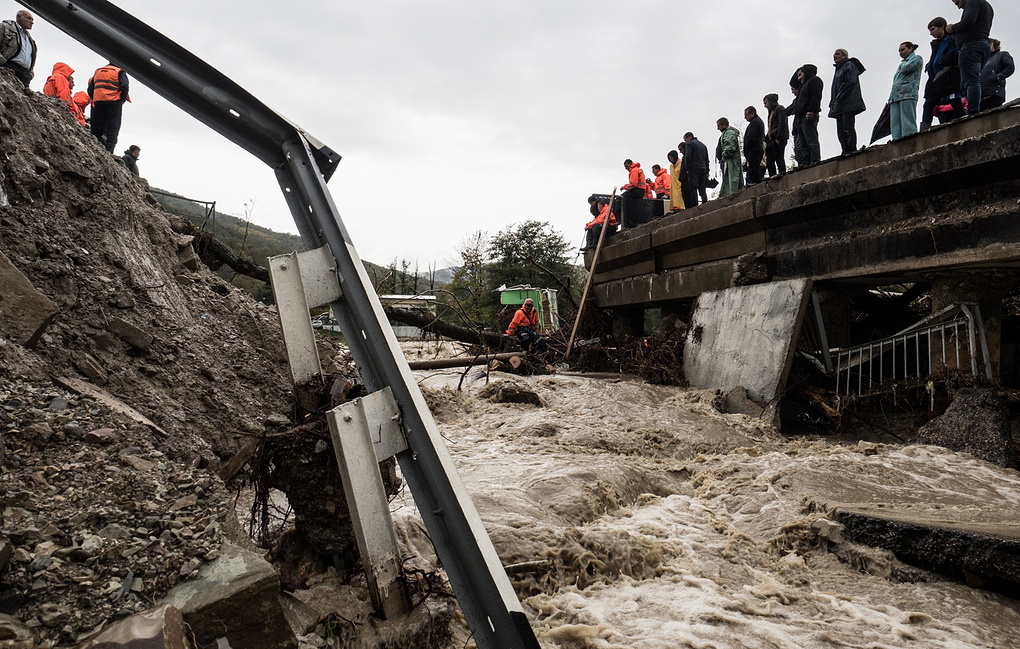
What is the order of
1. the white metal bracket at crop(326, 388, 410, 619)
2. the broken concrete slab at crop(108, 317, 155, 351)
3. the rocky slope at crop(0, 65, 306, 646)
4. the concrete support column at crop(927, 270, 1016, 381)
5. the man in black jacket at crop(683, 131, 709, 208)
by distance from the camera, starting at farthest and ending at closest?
the man in black jacket at crop(683, 131, 709, 208) → the concrete support column at crop(927, 270, 1016, 381) → the broken concrete slab at crop(108, 317, 155, 351) → the white metal bracket at crop(326, 388, 410, 619) → the rocky slope at crop(0, 65, 306, 646)

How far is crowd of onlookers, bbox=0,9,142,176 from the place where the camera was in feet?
22.4

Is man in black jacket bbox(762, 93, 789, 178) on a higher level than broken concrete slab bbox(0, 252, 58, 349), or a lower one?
higher

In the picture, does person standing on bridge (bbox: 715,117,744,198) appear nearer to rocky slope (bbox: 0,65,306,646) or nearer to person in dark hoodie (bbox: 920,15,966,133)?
person in dark hoodie (bbox: 920,15,966,133)

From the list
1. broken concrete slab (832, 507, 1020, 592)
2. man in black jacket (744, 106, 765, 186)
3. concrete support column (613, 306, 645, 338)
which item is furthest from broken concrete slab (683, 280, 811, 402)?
concrete support column (613, 306, 645, 338)

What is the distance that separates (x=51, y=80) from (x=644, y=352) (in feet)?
30.1

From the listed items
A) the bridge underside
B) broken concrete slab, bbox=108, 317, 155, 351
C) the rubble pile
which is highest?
the bridge underside

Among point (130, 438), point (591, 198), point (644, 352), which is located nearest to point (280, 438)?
point (130, 438)

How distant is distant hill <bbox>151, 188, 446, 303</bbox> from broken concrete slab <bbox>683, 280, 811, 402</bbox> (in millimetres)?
4050

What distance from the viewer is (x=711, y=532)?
393 cm

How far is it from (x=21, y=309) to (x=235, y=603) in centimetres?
171

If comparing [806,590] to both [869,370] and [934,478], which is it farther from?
[869,370]

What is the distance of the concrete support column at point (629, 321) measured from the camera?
11305 millimetres

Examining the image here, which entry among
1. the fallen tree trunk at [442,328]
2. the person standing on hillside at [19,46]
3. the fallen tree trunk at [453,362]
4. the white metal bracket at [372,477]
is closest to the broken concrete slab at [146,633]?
the white metal bracket at [372,477]

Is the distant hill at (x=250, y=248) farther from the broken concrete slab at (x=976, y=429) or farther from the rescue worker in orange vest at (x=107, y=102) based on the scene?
the broken concrete slab at (x=976, y=429)
